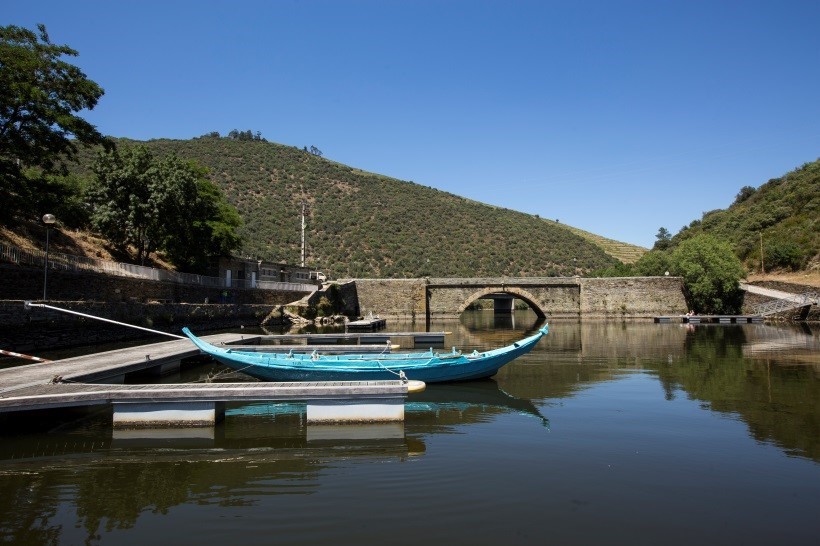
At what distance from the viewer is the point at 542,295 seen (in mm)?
49125

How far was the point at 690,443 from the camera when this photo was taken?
29.0 ft

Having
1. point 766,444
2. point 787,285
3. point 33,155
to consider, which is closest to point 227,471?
point 766,444

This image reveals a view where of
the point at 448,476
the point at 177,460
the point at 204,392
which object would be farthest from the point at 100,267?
the point at 448,476

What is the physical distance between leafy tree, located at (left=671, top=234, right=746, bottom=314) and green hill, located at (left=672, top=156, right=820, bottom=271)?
547 cm

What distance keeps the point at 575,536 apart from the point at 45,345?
19.3 metres

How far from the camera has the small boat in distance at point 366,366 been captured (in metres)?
13.2

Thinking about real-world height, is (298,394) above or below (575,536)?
above

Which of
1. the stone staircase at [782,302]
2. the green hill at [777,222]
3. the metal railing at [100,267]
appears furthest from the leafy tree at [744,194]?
the metal railing at [100,267]

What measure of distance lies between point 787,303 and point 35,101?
45.8 meters

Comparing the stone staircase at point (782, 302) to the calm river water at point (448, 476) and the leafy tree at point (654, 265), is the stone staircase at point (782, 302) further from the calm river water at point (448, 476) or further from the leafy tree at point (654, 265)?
the calm river water at point (448, 476)

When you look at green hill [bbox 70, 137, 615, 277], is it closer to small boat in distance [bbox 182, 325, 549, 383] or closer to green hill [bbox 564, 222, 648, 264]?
green hill [bbox 564, 222, 648, 264]

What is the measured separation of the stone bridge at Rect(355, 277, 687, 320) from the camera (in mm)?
47656

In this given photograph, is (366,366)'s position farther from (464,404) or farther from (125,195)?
(125,195)

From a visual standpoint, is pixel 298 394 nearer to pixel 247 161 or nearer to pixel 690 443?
pixel 690 443
